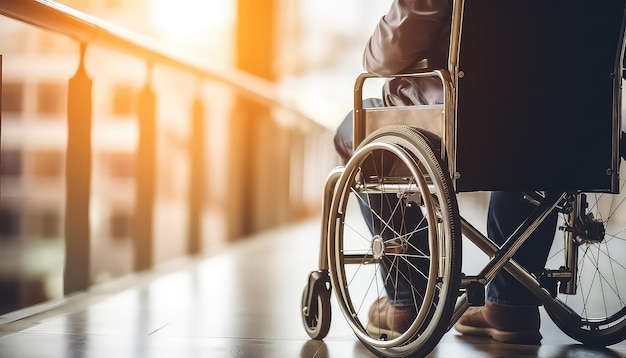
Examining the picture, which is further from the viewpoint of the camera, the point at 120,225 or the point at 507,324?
the point at 120,225

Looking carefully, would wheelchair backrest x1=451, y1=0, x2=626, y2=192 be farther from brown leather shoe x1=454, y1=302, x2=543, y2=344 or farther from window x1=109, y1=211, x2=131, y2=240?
window x1=109, y1=211, x2=131, y2=240

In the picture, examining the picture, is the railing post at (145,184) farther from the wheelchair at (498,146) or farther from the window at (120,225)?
the wheelchair at (498,146)

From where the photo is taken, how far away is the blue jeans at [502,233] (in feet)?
5.55

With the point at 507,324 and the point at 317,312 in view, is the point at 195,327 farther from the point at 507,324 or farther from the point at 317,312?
the point at 507,324

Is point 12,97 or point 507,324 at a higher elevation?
point 12,97

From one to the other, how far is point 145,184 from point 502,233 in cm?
142

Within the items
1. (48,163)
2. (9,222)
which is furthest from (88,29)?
(9,222)

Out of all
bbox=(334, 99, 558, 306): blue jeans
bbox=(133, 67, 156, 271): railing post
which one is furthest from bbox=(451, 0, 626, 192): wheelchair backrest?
bbox=(133, 67, 156, 271): railing post

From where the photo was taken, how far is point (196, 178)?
3.55m

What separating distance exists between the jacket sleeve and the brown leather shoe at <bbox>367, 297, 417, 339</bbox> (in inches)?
19.1

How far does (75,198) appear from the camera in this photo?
2.22 meters


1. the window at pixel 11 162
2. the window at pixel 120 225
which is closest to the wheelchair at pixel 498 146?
the window at pixel 11 162

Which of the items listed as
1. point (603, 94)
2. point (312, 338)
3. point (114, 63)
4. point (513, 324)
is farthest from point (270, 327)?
point (114, 63)

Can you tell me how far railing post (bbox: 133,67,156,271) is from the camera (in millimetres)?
2793
